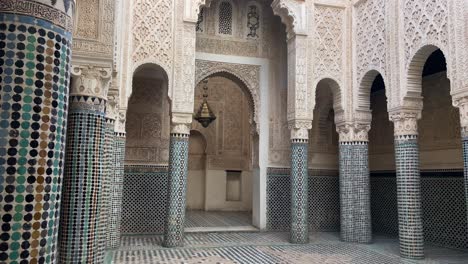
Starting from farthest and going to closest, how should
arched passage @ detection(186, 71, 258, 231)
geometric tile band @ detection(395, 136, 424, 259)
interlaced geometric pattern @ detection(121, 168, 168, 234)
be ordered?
1. arched passage @ detection(186, 71, 258, 231)
2. interlaced geometric pattern @ detection(121, 168, 168, 234)
3. geometric tile band @ detection(395, 136, 424, 259)

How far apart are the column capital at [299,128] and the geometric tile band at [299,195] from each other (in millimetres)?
122

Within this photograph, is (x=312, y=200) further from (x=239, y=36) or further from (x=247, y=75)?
(x=239, y=36)

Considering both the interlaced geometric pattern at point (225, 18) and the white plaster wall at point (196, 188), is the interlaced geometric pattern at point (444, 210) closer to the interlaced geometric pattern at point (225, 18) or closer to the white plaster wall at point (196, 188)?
the interlaced geometric pattern at point (225, 18)

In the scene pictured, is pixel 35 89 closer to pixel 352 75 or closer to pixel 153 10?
pixel 153 10

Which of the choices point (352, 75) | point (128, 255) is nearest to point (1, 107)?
point (128, 255)

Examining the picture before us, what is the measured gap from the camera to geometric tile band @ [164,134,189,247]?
574 cm

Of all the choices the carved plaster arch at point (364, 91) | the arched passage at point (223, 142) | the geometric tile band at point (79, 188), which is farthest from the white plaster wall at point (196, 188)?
the geometric tile band at point (79, 188)

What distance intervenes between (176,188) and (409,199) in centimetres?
323

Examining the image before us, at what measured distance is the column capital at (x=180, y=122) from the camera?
5.93 metres

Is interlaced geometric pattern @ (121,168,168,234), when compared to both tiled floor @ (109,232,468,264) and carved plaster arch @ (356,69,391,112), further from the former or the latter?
carved plaster arch @ (356,69,391,112)

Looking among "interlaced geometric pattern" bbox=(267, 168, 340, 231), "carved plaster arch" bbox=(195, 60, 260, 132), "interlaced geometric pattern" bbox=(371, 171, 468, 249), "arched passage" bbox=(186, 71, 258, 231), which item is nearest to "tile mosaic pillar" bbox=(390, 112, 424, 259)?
"interlaced geometric pattern" bbox=(371, 171, 468, 249)

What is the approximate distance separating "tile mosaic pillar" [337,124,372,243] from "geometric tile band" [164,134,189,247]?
2.61m

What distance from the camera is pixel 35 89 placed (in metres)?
1.47

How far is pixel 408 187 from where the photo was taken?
A: 5.37 metres
